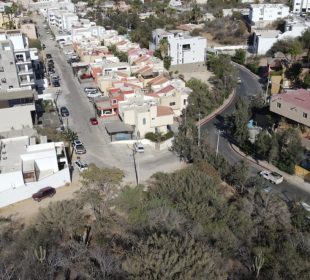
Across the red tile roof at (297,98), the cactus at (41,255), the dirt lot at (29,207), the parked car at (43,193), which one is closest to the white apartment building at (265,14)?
the red tile roof at (297,98)

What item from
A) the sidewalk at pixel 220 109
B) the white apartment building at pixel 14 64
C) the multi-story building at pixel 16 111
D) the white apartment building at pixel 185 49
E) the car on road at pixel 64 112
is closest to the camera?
the multi-story building at pixel 16 111

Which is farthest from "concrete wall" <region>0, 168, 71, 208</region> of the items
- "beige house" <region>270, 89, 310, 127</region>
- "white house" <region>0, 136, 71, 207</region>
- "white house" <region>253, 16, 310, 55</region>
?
"white house" <region>253, 16, 310, 55</region>

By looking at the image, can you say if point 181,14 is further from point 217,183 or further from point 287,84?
point 217,183

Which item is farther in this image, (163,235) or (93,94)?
(93,94)

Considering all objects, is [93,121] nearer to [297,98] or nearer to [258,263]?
[297,98]

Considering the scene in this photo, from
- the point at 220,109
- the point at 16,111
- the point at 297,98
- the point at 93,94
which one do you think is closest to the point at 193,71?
the point at 220,109

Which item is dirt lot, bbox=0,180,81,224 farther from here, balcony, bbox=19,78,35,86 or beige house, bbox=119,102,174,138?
balcony, bbox=19,78,35,86

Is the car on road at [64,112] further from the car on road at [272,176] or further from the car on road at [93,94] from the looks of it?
the car on road at [272,176]

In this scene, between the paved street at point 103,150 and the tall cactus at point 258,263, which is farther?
the paved street at point 103,150
